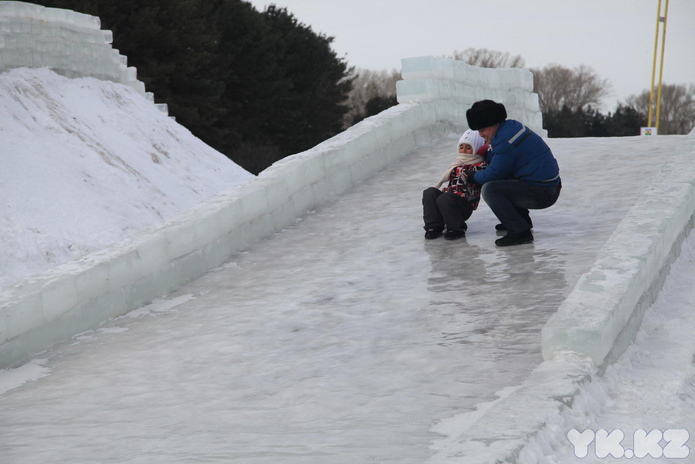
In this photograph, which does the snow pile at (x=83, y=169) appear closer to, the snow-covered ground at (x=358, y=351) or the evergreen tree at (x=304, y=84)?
the snow-covered ground at (x=358, y=351)

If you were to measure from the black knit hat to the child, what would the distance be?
1.60 feet

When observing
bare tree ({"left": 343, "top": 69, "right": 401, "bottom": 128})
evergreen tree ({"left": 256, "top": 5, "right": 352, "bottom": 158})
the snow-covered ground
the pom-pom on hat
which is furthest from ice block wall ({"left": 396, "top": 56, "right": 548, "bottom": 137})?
Answer: bare tree ({"left": 343, "top": 69, "right": 401, "bottom": 128})

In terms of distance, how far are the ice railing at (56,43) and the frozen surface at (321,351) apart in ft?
42.2

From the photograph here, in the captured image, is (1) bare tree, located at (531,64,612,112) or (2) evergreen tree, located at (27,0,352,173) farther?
(1) bare tree, located at (531,64,612,112)

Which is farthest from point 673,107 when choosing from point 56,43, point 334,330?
point 334,330

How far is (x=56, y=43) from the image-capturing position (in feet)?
66.4

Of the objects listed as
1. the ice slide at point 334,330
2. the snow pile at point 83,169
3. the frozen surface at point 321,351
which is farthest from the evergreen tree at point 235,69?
the frozen surface at point 321,351

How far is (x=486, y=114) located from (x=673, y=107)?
6886 centimetres

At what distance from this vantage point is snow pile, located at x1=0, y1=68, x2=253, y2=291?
15.2 m

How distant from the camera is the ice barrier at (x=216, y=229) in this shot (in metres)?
5.93

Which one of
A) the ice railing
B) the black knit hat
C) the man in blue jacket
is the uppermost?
the ice railing

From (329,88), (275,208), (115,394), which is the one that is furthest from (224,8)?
(115,394)

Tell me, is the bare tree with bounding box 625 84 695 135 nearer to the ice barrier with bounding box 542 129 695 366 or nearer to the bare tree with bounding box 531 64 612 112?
the bare tree with bounding box 531 64 612 112

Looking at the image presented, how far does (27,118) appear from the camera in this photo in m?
18.3
